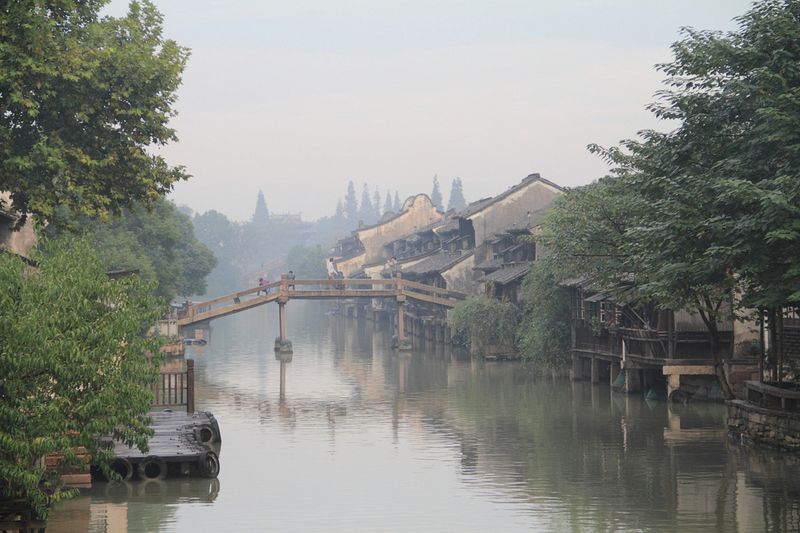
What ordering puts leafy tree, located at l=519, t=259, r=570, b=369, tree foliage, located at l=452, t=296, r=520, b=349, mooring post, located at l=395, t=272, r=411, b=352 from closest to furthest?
leafy tree, located at l=519, t=259, r=570, b=369 → tree foliage, located at l=452, t=296, r=520, b=349 → mooring post, located at l=395, t=272, r=411, b=352

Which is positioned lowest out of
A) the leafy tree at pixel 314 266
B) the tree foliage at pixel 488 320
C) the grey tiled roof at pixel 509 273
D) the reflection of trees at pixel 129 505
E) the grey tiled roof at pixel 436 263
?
the reflection of trees at pixel 129 505

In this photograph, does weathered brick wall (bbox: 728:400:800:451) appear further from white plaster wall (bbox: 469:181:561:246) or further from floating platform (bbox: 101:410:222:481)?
white plaster wall (bbox: 469:181:561:246)

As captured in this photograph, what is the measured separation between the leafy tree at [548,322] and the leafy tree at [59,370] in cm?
3138

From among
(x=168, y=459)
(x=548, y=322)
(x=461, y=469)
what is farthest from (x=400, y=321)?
(x=168, y=459)

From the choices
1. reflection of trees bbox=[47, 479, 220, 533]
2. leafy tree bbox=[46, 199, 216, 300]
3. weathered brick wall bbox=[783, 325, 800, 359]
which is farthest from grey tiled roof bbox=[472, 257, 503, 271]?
reflection of trees bbox=[47, 479, 220, 533]

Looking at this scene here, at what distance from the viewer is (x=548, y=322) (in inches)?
1988

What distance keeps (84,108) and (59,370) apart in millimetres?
11488

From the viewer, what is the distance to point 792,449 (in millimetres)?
29219

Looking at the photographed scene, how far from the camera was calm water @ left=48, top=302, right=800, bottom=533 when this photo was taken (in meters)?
23.9

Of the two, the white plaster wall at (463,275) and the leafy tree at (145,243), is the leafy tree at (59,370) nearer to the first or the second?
the leafy tree at (145,243)

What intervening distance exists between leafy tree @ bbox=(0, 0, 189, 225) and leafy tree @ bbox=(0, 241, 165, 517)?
20.5 ft

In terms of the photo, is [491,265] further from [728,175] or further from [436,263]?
[728,175]

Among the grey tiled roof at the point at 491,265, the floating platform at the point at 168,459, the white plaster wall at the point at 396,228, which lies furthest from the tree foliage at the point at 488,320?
the white plaster wall at the point at 396,228

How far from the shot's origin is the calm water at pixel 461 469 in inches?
940
